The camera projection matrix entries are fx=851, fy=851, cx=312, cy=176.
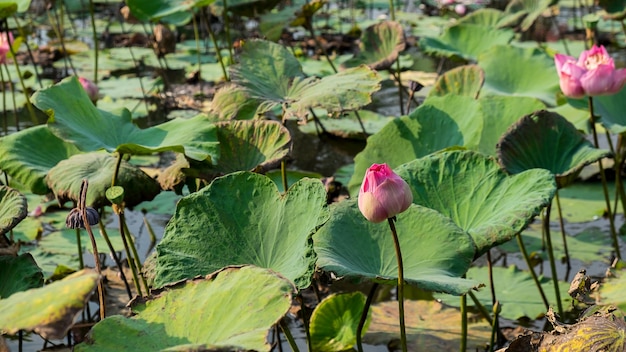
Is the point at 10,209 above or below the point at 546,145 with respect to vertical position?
above

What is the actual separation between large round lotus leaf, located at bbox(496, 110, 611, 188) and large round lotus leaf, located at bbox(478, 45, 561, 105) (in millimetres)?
952

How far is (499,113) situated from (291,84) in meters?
0.55

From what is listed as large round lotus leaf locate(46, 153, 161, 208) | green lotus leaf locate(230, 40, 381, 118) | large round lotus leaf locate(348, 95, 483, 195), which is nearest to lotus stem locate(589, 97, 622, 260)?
large round lotus leaf locate(348, 95, 483, 195)

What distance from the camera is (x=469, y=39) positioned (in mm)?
3426

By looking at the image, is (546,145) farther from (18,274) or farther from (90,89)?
(90,89)

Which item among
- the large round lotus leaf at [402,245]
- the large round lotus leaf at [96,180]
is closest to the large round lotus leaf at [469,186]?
the large round lotus leaf at [402,245]

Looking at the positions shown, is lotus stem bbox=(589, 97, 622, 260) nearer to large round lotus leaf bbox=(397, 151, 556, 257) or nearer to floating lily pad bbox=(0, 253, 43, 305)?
large round lotus leaf bbox=(397, 151, 556, 257)

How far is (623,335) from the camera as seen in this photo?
1051 mm

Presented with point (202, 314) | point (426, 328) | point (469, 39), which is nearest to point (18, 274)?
point (202, 314)

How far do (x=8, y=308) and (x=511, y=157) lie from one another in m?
1.15

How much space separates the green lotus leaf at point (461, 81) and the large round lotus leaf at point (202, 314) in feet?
4.87

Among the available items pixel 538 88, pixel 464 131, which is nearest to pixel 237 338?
pixel 464 131

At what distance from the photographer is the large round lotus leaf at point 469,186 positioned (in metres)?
1.60

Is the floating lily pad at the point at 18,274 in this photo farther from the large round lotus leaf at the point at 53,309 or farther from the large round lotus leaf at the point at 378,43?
the large round lotus leaf at the point at 378,43
